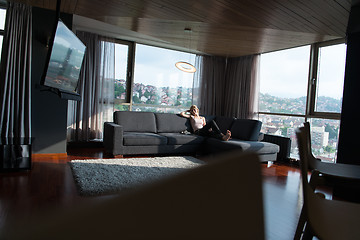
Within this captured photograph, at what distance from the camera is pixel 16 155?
3443 millimetres

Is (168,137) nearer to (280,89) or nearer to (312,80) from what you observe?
(280,89)

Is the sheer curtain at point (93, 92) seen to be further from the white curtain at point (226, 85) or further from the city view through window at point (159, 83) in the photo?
the white curtain at point (226, 85)

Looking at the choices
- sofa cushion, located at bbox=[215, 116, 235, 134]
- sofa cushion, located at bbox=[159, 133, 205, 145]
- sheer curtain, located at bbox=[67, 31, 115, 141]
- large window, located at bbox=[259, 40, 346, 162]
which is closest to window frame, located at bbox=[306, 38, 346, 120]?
large window, located at bbox=[259, 40, 346, 162]

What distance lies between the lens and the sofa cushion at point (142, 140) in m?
4.57

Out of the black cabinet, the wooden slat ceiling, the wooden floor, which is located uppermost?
the wooden slat ceiling

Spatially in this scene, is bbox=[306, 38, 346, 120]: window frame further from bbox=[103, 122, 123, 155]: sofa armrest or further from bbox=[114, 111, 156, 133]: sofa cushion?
bbox=[103, 122, 123, 155]: sofa armrest

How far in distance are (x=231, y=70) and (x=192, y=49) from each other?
127cm

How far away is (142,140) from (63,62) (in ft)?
6.04

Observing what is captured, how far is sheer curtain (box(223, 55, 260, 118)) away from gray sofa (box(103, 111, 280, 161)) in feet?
3.07

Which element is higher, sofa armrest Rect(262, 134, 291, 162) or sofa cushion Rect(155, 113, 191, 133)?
sofa cushion Rect(155, 113, 191, 133)

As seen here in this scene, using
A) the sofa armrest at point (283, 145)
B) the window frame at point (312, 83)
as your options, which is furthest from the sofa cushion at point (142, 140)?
the window frame at point (312, 83)

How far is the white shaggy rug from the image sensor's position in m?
2.84

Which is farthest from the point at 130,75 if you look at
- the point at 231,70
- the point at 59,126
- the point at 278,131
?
A: the point at 278,131

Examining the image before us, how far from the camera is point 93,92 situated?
18.5ft
